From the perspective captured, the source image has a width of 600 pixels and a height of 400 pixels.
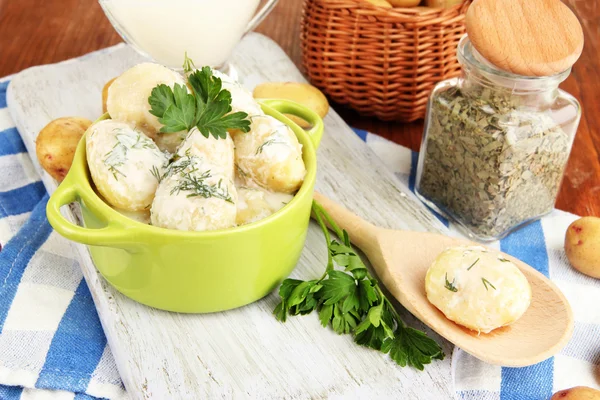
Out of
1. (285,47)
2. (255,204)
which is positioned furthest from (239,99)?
(285,47)

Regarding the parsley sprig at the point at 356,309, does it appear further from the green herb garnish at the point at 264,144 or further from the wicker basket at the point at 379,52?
the wicker basket at the point at 379,52

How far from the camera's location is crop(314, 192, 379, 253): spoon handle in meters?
1.21

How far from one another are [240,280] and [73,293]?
1.07ft

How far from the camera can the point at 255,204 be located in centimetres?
104

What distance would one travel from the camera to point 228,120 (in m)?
1.06

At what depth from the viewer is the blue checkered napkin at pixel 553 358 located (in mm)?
1103

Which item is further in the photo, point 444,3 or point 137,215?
point 444,3

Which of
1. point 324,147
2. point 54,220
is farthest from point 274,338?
point 324,147

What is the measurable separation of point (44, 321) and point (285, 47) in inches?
44.3

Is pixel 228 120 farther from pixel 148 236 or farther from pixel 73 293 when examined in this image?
pixel 73 293

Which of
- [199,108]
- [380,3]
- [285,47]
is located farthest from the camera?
Result: [285,47]

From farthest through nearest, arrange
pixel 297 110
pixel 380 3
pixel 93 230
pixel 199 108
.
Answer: pixel 380 3, pixel 297 110, pixel 199 108, pixel 93 230

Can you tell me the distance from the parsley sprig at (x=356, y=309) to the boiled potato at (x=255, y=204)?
12 centimetres

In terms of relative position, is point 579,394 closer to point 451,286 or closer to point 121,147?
point 451,286
